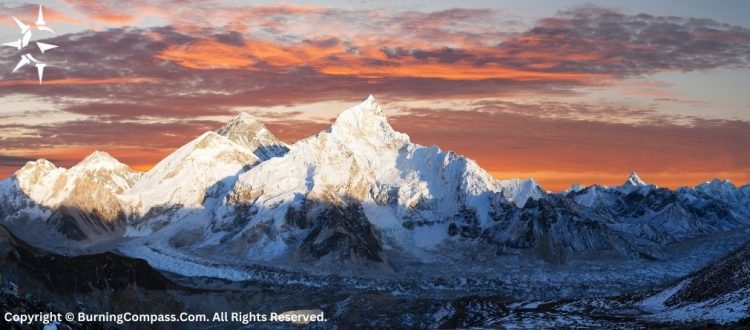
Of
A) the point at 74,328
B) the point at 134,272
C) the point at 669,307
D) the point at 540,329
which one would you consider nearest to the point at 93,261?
the point at 134,272

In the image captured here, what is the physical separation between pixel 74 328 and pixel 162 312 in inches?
3339

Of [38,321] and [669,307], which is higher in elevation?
[38,321]

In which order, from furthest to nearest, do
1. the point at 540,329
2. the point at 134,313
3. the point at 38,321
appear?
1. the point at 134,313
2. the point at 540,329
3. the point at 38,321

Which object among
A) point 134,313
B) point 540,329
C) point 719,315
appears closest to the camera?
point 719,315

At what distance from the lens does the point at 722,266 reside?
597 feet

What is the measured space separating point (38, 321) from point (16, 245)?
7153cm

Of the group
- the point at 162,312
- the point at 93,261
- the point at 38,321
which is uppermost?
the point at 38,321

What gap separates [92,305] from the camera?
599ft

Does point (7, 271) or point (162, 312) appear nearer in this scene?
point (7, 271)

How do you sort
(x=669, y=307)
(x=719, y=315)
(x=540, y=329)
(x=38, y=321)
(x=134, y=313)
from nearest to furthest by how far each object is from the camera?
(x=38, y=321)
(x=719, y=315)
(x=540, y=329)
(x=669, y=307)
(x=134, y=313)

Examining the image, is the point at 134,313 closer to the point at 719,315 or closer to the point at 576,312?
the point at 576,312

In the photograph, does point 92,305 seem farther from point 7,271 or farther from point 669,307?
point 669,307

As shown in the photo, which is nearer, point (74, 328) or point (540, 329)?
point (74, 328)

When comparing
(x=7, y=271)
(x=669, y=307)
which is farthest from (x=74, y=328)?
(x=669, y=307)
